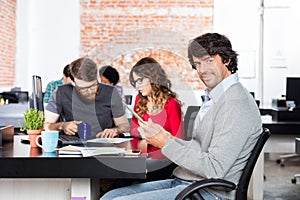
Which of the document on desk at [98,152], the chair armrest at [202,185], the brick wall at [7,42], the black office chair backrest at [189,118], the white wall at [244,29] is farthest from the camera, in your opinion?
the white wall at [244,29]

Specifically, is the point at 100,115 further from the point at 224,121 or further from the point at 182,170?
the point at 224,121

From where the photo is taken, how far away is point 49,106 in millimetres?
3584

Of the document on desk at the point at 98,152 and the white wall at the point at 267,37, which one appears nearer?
the document on desk at the point at 98,152

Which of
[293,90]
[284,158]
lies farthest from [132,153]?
[284,158]

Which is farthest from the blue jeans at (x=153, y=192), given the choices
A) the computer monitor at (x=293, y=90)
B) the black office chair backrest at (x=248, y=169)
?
the computer monitor at (x=293, y=90)

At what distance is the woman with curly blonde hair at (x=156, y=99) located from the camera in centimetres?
306

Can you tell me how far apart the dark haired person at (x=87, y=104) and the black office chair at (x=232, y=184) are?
4.23 ft

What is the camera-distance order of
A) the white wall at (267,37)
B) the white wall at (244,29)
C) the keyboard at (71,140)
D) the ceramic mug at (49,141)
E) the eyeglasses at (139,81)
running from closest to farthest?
the ceramic mug at (49,141)
the keyboard at (71,140)
the eyeglasses at (139,81)
the white wall at (267,37)
the white wall at (244,29)

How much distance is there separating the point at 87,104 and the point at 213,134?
55.3 inches

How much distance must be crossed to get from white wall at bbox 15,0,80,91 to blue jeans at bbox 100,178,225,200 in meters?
6.15

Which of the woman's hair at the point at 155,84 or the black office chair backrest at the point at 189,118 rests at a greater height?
the woman's hair at the point at 155,84

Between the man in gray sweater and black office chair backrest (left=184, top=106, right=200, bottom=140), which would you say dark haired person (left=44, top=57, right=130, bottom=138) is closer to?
black office chair backrest (left=184, top=106, right=200, bottom=140)

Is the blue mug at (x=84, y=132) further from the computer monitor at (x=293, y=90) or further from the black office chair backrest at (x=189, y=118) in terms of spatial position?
the computer monitor at (x=293, y=90)

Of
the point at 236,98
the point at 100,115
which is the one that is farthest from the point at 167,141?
the point at 100,115
